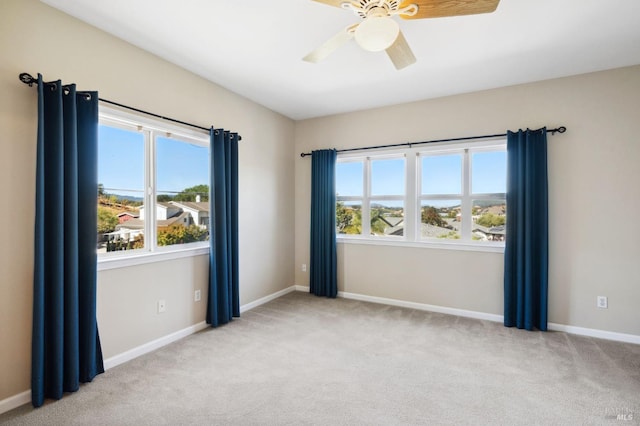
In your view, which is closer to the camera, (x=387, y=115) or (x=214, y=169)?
(x=214, y=169)

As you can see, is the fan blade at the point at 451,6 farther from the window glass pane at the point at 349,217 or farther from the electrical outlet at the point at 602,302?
the electrical outlet at the point at 602,302

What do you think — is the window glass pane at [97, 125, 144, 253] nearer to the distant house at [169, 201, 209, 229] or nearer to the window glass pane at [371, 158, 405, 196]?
the distant house at [169, 201, 209, 229]

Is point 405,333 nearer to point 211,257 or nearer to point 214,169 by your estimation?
point 211,257

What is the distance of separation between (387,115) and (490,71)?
1360 mm

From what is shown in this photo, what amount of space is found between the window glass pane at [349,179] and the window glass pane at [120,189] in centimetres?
268

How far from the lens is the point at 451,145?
3.88 m

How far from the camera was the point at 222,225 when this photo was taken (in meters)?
3.43

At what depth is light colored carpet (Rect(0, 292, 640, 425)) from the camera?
198cm

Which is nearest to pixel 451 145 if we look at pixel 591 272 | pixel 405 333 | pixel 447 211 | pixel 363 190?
pixel 447 211

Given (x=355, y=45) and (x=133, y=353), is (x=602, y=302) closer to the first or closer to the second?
(x=355, y=45)

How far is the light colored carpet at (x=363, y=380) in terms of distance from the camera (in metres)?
1.98

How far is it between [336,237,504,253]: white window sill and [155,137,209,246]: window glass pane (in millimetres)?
2025

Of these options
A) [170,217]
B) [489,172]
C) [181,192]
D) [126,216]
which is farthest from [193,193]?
[489,172]

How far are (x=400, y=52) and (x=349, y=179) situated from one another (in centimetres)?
256
